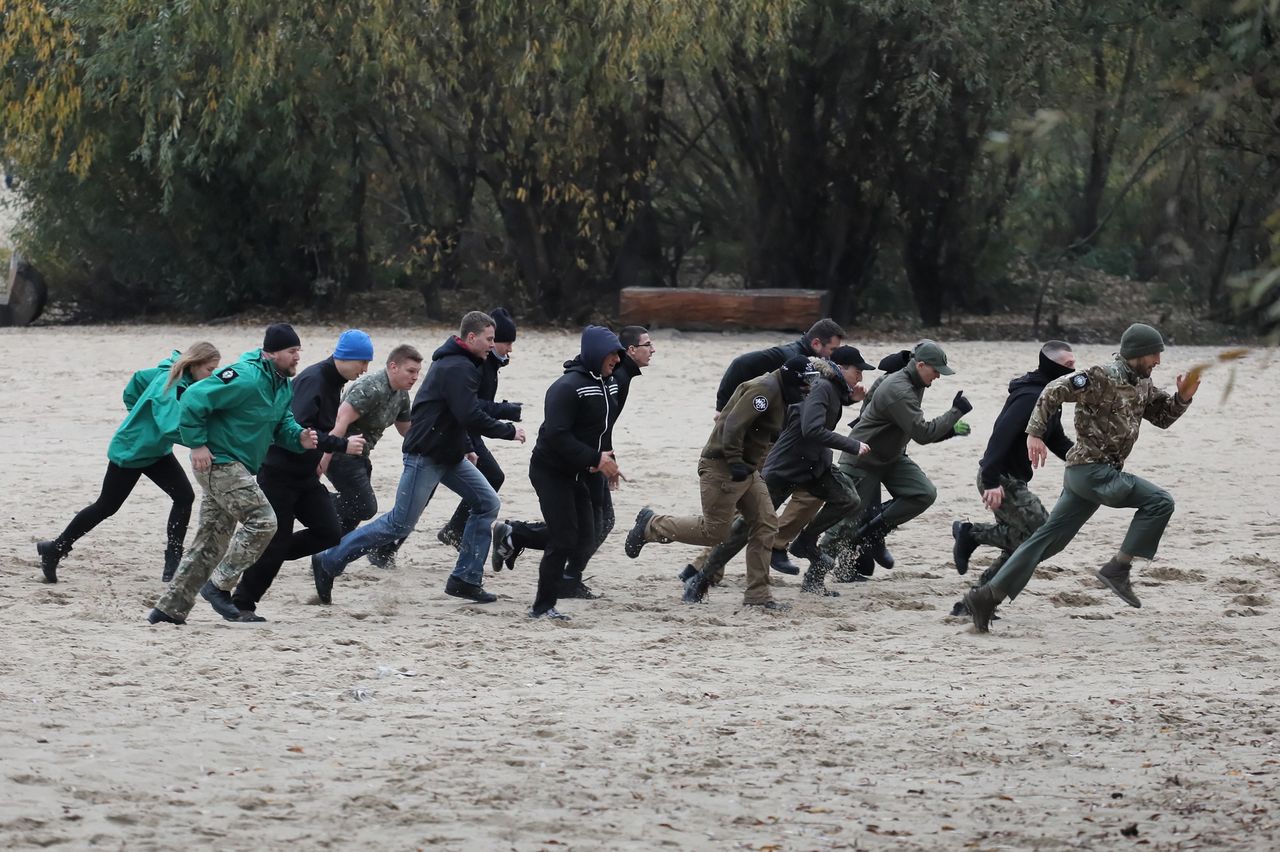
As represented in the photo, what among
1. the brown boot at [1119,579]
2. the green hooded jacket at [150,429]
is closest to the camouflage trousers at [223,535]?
the green hooded jacket at [150,429]

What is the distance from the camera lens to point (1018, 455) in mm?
9930

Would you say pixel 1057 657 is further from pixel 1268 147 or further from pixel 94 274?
pixel 94 274

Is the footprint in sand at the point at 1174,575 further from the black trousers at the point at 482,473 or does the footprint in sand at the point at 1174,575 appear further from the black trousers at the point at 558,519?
the black trousers at the point at 482,473

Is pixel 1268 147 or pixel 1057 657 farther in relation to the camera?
pixel 1268 147

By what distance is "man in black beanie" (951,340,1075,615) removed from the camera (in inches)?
382

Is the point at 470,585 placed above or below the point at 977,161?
below

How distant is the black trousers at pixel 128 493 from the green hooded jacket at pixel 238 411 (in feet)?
5.50

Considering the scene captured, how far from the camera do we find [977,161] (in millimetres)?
27156

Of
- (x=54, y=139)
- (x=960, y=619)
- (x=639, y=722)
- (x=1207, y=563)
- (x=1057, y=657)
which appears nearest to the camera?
(x=639, y=722)

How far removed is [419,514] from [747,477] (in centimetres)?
186

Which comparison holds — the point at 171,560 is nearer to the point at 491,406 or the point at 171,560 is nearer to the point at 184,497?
the point at 184,497

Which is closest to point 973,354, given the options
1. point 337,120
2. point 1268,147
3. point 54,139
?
point 1268,147

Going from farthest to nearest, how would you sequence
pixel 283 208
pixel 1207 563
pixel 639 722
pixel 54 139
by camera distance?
pixel 283 208 < pixel 54 139 < pixel 1207 563 < pixel 639 722

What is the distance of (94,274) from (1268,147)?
17.6 metres
